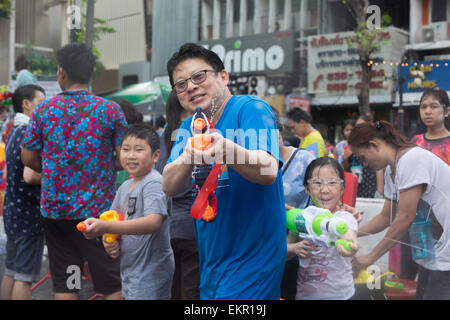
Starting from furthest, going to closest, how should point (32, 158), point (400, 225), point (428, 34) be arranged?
point (428, 34), point (32, 158), point (400, 225)

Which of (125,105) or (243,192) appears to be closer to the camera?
(243,192)

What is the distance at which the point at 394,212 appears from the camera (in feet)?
7.36

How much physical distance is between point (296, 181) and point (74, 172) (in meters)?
1.13

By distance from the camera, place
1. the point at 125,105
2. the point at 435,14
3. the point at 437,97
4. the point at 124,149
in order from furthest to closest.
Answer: the point at 435,14, the point at 125,105, the point at 437,97, the point at 124,149

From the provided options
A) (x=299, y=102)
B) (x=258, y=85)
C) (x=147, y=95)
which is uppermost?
(x=258, y=85)

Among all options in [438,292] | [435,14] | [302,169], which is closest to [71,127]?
[302,169]

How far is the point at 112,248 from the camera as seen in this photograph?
230cm

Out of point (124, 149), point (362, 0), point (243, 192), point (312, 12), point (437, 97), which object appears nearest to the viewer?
point (243, 192)

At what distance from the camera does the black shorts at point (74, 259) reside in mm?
2447

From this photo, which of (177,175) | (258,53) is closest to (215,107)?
(177,175)

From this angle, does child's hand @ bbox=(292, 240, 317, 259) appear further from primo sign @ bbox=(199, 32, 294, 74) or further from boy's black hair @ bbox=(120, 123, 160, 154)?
primo sign @ bbox=(199, 32, 294, 74)

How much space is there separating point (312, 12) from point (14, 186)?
44.9 ft

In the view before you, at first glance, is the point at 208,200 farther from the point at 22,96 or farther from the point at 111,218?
the point at 22,96
